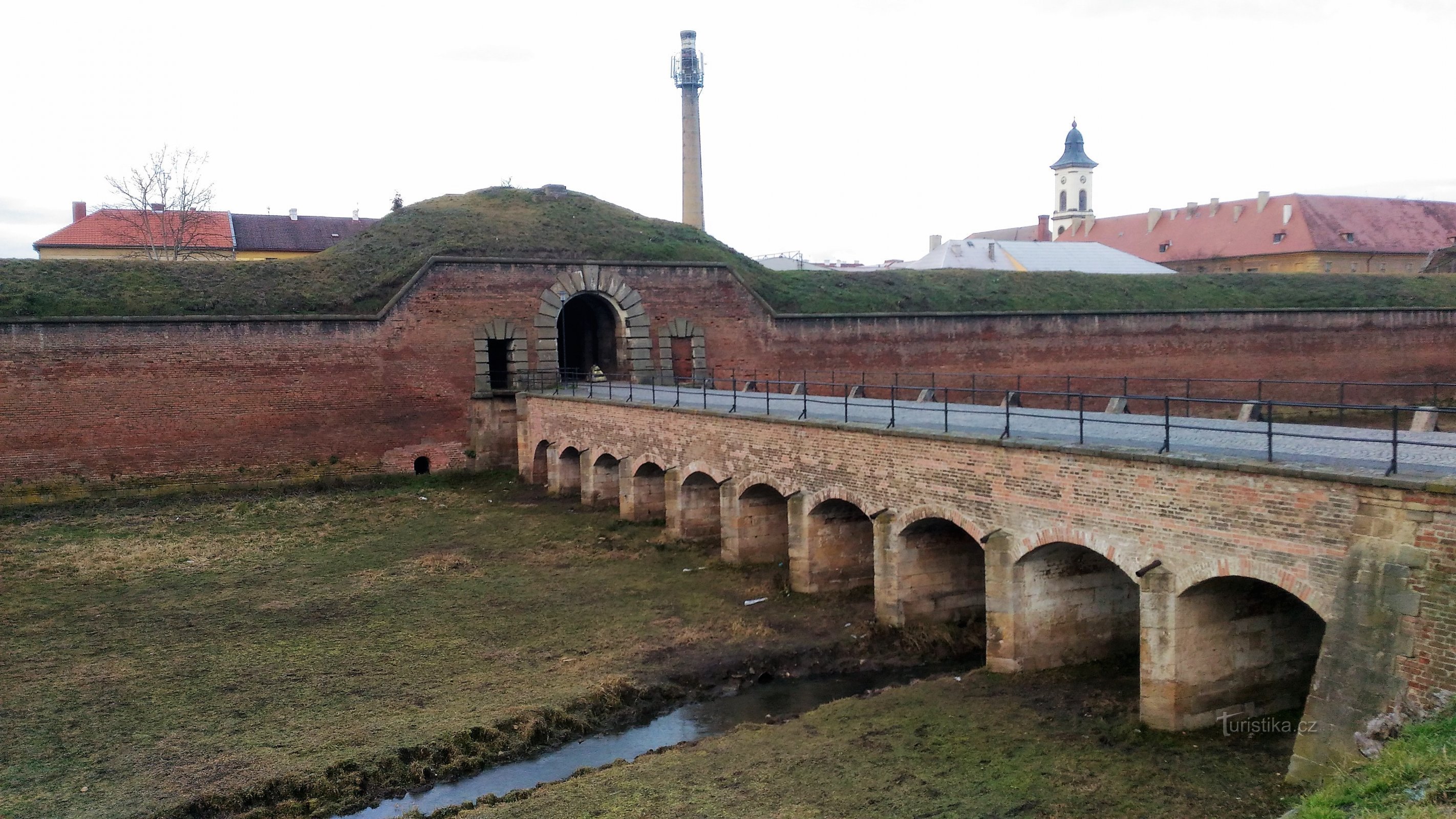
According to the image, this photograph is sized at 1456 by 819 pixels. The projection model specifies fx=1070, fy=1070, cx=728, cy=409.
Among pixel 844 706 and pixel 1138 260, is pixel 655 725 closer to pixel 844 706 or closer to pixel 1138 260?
pixel 844 706

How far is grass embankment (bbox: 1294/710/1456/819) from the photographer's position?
6125 millimetres

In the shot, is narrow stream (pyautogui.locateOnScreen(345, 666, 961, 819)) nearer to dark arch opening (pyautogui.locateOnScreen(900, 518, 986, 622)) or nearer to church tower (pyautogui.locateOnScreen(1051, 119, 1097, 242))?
dark arch opening (pyautogui.locateOnScreen(900, 518, 986, 622))

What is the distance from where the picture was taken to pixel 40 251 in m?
45.2

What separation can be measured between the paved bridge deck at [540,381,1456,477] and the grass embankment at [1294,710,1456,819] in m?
2.20

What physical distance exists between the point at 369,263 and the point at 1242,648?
23556 mm

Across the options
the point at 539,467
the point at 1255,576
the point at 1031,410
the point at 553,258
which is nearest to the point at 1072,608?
the point at 1255,576

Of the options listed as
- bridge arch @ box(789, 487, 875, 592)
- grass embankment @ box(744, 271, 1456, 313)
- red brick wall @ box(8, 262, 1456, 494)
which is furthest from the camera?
grass embankment @ box(744, 271, 1456, 313)

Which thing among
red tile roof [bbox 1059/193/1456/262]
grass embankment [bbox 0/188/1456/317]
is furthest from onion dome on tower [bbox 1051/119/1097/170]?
grass embankment [bbox 0/188/1456/317]

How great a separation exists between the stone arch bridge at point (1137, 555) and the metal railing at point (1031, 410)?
43 cm

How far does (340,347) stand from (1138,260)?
35655 mm

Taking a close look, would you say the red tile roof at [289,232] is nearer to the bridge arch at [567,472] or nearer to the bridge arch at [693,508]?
the bridge arch at [567,472]

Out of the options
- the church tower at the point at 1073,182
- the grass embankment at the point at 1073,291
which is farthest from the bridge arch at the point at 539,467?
the church tower at the point at 1073,182

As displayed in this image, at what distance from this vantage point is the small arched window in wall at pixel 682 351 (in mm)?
28328

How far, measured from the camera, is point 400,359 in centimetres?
2588
